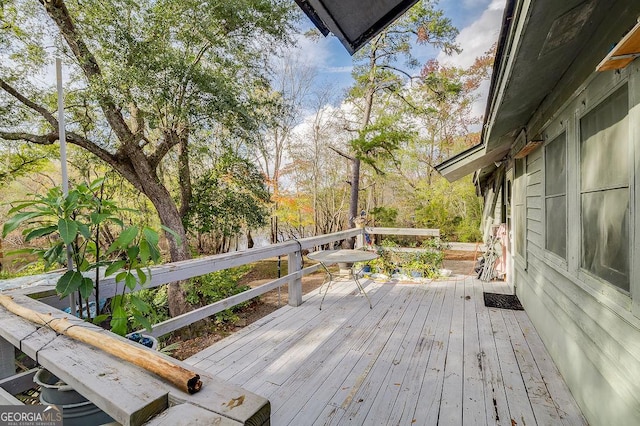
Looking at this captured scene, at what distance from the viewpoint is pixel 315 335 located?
10.0 feet

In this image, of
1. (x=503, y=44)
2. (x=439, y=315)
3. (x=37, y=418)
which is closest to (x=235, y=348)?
(x=37, y=418)

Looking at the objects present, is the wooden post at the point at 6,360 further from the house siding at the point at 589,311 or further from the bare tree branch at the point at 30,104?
the bare tree branch at the point at 30,104

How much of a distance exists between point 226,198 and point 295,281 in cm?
484

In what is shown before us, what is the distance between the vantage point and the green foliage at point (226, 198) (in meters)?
7.85

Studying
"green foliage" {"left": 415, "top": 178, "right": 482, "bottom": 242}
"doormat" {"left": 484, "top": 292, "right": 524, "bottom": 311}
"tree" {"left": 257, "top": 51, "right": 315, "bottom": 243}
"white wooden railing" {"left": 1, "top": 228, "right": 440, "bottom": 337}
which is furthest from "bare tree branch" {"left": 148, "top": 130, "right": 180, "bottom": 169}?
"green foliage" {"left": 415, "top": 178, "right": 482, "bottom": 242}

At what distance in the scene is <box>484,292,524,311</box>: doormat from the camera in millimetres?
3998

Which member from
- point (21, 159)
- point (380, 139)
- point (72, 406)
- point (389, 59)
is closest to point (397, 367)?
point (72, 406)

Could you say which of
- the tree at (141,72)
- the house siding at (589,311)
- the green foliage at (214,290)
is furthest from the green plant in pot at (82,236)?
the green foliage at (214,290)

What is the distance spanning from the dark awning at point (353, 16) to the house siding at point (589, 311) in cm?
118

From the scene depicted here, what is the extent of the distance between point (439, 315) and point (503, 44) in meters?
2.92

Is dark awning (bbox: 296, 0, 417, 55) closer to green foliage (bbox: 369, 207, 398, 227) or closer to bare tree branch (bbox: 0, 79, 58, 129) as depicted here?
bare tree branch (bbox: 0, 79, 58, 129)

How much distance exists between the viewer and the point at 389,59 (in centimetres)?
959

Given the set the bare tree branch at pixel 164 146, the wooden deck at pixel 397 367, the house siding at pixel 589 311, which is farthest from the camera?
the bare tree branch at pixel 164 146

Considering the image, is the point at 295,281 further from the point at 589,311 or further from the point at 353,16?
the point at 353,16
